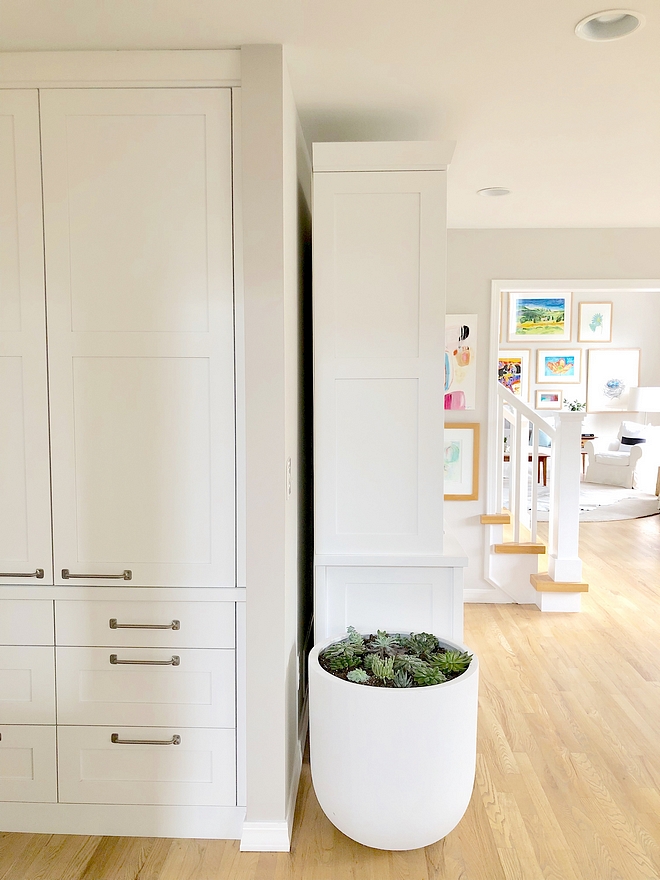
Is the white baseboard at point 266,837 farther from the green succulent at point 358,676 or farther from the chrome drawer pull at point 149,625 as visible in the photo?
the chrome drawer pull at point 149,625

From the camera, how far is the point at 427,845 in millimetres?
2062

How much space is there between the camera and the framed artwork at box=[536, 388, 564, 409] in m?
9.62

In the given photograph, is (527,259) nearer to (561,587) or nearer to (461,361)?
(461,361)

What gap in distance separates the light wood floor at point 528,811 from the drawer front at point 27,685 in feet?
1.23

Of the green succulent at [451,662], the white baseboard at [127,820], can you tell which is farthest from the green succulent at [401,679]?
the white baseboard at [127,820]

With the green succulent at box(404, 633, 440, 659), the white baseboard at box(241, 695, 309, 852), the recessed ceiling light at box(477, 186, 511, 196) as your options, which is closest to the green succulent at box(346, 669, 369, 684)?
the green succulent at box(404, 633, 440, 659)

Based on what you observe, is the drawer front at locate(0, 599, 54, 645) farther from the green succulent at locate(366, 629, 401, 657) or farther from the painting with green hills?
the painting with green hills

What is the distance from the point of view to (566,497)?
4.20m

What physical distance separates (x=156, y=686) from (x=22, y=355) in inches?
43.2

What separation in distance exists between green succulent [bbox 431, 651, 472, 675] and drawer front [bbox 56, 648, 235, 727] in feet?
2.09

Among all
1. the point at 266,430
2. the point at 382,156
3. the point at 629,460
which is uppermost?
the point at 382,156

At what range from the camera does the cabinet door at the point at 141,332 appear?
2045mm

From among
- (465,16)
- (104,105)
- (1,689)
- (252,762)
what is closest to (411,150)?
(465,16)

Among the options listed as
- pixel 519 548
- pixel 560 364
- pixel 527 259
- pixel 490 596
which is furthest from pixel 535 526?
pixel 560 364
